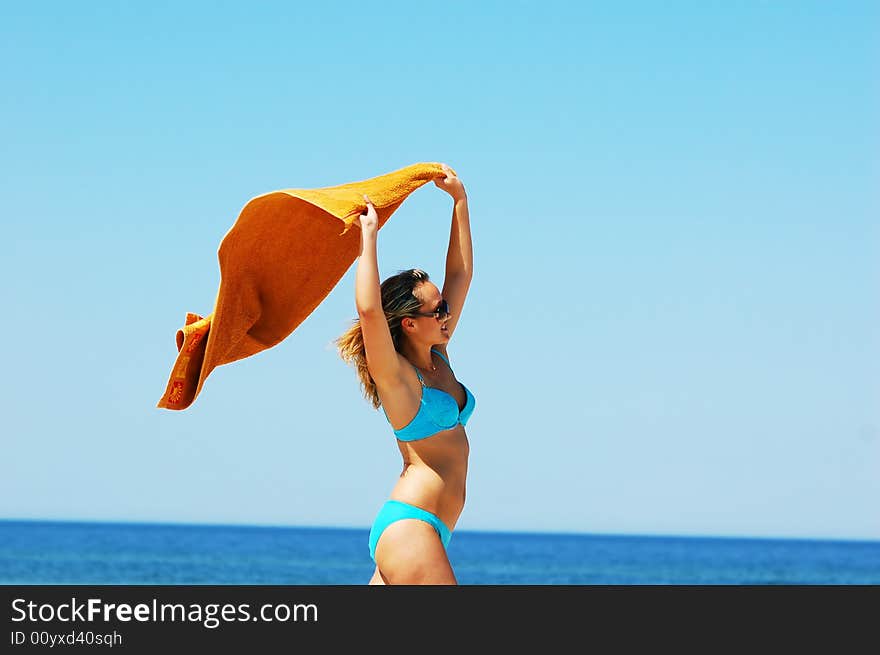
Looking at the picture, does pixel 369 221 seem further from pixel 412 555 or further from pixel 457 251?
pixel 412 555

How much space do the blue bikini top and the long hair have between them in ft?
0.60

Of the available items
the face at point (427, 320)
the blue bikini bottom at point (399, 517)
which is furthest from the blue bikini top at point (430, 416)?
the blue bikini bottom at point (399, 517)

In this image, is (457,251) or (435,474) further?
(457,251)

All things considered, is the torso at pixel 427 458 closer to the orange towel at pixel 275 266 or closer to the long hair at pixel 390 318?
the long hair at pixel 390 318

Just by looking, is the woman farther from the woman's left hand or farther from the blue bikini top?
the woman's left hand

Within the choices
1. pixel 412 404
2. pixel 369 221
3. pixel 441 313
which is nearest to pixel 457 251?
pixel 441 313

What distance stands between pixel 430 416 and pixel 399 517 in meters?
0.49

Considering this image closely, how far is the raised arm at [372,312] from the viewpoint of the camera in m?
5.61

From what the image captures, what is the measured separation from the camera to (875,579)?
5738cm

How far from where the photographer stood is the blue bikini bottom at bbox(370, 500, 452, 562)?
19.2 ft

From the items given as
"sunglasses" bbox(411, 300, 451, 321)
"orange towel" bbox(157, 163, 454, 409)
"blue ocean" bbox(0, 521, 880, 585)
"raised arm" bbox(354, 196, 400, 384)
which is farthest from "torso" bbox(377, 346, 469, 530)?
"blue ocean" bbox(0, 521, 880, 585)

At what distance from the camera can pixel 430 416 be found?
590 centimetres
